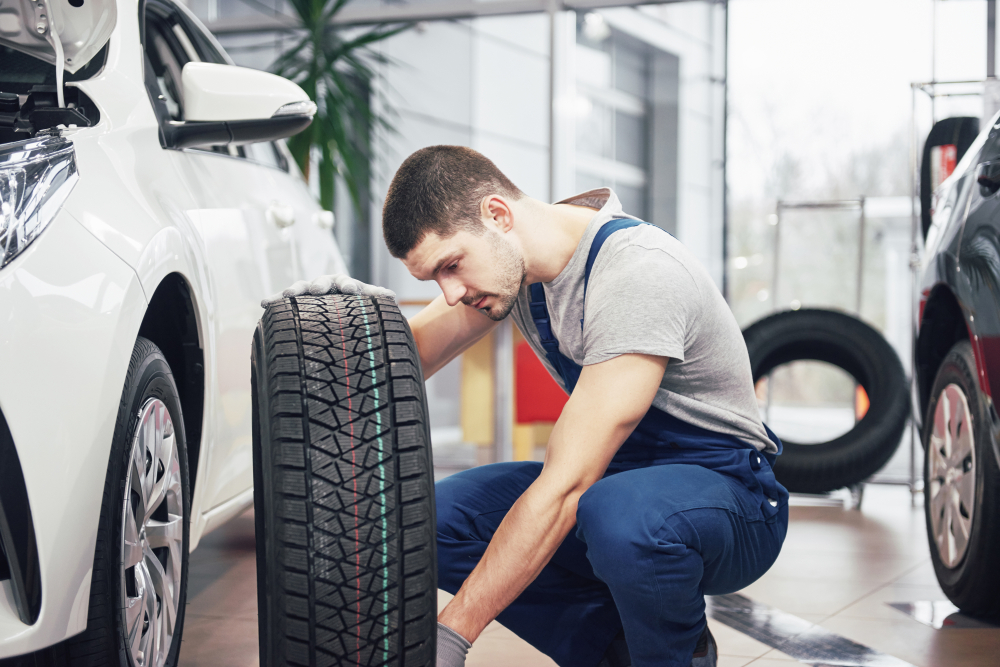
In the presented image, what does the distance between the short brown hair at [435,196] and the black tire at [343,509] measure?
0.32 metres

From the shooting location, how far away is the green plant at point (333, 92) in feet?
16.3

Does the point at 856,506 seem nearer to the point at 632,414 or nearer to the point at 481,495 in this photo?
the point at 481,495

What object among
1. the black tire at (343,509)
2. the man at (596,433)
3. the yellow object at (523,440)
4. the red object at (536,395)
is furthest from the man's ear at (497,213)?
the yellow object at (523,440)

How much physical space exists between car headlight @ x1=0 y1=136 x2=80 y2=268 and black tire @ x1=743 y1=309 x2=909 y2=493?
294 centimetres

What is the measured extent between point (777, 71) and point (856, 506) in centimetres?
230

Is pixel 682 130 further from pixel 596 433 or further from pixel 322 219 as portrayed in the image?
pixel 596 433

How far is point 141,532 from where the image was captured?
1.35 meters

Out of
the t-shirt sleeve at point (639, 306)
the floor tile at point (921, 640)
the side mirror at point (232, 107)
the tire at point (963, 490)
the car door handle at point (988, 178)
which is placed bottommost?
the floor tile at point (921, 640)

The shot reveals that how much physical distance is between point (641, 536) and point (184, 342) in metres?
0.85

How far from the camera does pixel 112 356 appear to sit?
46.8 inches

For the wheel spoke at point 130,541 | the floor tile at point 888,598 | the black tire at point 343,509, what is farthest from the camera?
the floor tile at point 888,598

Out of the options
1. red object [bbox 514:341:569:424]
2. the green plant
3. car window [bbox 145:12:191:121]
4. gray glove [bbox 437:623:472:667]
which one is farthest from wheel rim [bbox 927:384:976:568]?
the green plant

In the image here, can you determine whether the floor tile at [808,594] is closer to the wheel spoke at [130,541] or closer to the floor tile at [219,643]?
the floor tile at [219,643]

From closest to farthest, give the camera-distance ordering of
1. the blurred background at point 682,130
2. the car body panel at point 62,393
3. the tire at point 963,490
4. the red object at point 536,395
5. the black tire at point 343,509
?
the car body panel at point 62,393
the black tire at point 343,509
the tire at point 963,490
the red object at point 536,395
the blurred background at point 682,130
